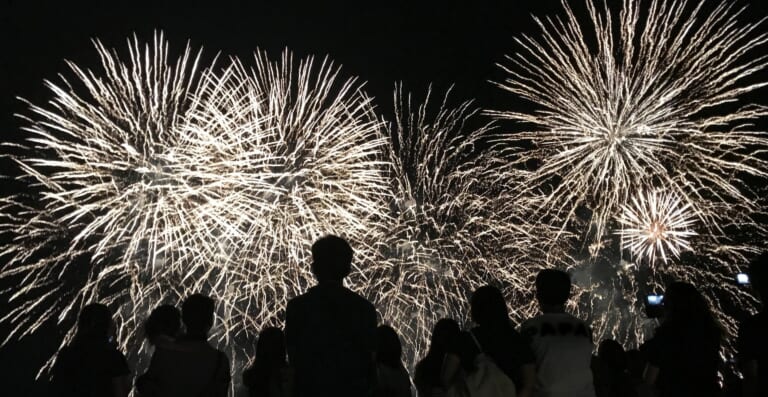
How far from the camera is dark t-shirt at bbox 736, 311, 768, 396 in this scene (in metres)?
6.72

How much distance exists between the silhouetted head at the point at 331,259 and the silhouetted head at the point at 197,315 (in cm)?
135

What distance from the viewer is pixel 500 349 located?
7.10 m

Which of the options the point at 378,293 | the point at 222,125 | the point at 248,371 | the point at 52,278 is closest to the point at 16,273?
the point at 52,278

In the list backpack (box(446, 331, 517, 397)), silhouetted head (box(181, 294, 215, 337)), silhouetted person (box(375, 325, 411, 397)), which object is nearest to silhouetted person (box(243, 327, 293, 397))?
silhouetted person (box(375, 325, 411, 397))

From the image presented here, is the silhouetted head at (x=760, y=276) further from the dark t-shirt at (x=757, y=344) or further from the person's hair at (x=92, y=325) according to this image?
the person's hair at (x=92, y=325)

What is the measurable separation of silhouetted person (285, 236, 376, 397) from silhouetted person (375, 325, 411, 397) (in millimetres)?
Result: 2044

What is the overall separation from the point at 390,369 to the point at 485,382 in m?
1.92

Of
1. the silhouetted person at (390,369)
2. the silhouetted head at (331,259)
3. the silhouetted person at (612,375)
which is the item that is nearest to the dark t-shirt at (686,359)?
the silhouetted person at (612,375)

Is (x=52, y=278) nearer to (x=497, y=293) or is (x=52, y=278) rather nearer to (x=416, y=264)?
(x=416, y=264)

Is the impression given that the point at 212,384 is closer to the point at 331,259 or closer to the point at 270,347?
the point at 270,347

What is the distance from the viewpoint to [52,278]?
60.5 meters

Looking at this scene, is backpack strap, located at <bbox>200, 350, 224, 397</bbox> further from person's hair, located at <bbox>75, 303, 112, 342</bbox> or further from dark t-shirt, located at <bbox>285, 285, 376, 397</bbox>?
person's hair, located at <bbox>75, 303, 112, 342</bbox>

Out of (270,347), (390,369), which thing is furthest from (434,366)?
(270,347)

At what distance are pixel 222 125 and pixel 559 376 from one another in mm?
18987
